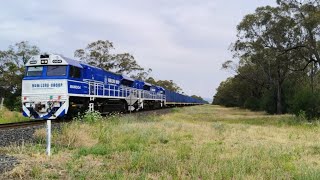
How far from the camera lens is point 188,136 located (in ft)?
46.8

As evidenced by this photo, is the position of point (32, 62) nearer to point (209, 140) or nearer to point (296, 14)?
point (209, 140)

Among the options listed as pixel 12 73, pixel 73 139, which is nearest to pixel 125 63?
pixel 12 73

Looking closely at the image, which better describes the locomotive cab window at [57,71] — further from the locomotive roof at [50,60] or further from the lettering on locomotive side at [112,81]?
the lettering on locomotive side at [112,81]

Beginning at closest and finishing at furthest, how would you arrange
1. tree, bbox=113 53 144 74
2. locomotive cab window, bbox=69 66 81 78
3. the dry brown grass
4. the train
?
the dry brown grass, the train, locomotive cab window, bbox=69 66 81 78, tree, bbox=113 53 144 74

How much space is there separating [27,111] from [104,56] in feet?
155

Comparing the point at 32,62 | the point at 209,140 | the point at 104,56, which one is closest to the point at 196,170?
the point at 209,140

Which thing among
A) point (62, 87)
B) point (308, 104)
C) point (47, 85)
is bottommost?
point (308, 104)

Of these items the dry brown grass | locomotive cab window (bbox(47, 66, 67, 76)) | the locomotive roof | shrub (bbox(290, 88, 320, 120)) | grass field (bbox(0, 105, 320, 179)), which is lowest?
grass field (bbox(0, 105, 320, 179))

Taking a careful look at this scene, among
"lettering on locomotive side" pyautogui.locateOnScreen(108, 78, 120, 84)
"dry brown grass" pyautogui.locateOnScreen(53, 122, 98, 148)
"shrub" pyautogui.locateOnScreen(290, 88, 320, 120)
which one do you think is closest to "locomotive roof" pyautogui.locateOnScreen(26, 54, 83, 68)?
"lettering on locomotive side" pyautogui.locateOnScreen(108, 78, 120, 84)

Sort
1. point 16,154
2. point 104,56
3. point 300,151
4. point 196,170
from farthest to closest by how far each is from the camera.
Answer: point 104,56
point 300,151
point 16,154
point 196,170

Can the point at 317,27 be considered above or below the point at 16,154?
above

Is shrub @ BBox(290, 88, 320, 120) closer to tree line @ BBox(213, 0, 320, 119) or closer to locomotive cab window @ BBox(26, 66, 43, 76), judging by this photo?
tree line @ BBox(213, 0, 320, 119)

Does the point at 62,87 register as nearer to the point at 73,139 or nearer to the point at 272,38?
the point at 73,139

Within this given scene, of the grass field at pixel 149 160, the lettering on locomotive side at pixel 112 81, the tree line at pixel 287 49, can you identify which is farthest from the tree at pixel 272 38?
the grass field at pixel 149 160
